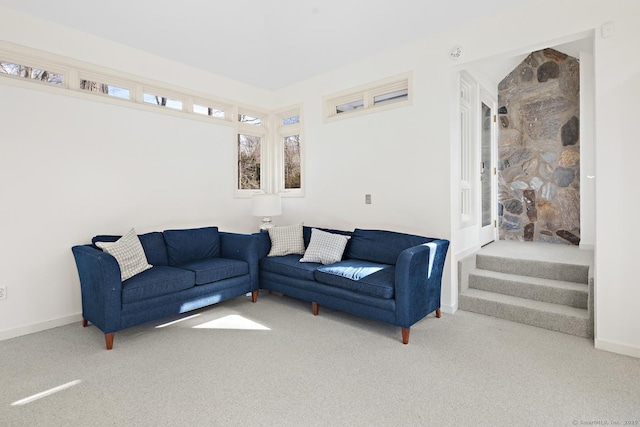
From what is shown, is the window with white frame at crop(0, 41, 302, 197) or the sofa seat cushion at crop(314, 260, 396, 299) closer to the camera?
the sofa seat cushion at crop(314, 260, 396, 299)

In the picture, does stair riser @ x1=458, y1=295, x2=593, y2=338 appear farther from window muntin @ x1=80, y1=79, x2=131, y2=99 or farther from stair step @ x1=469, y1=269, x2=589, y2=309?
window muntin @ x1=80, y1=79, x2=131, y2=99

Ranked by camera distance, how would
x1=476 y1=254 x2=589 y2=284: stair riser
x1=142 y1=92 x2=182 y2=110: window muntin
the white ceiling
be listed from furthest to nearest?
x1=142 y1=92 x2=182 y2=110: window muntin → x1=476 y1=254 x2=589 y2=284: stair riser → the white ceiling

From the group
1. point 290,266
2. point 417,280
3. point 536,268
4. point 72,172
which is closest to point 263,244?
point 290,266

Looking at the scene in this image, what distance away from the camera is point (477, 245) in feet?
14.7

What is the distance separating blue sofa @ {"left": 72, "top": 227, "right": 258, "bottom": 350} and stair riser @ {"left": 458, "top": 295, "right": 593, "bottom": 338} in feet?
8.00

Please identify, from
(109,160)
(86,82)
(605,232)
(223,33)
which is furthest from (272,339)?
(223,33)

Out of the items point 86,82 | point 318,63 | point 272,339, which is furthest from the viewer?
point 318,63

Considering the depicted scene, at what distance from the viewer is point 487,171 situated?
5078mm

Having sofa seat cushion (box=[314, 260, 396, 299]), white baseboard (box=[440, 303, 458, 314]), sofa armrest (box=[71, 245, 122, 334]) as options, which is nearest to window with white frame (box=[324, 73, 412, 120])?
sofa seat cushion (box=[314, 260, 396, 299])

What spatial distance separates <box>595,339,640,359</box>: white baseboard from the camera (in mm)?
2666

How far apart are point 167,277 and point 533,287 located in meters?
3.60

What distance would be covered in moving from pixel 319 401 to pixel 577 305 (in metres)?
2.67

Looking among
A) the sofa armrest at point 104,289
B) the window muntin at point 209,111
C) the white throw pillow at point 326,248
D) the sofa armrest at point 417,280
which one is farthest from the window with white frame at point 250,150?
the sofa armrest at point 417,280

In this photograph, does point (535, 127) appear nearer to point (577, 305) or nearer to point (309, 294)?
point (577, 305)
